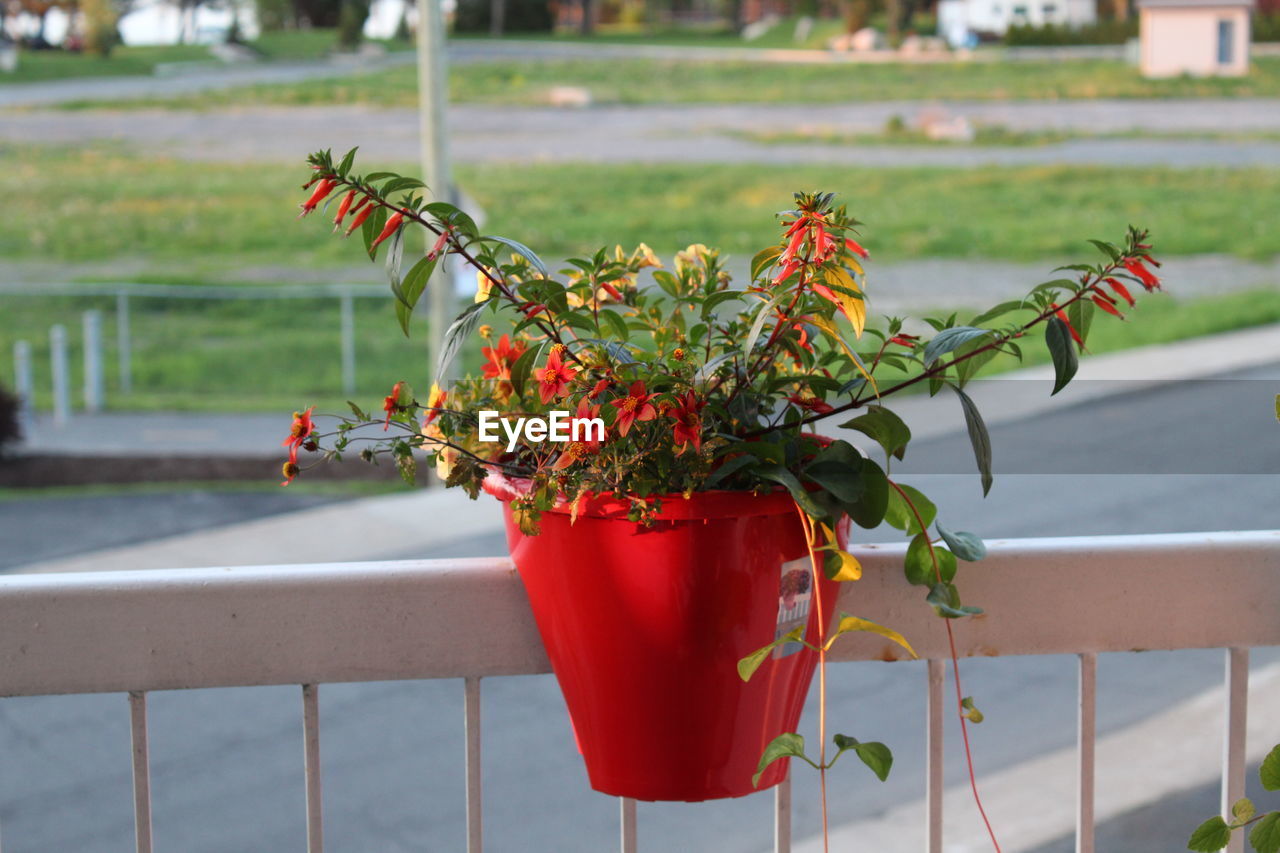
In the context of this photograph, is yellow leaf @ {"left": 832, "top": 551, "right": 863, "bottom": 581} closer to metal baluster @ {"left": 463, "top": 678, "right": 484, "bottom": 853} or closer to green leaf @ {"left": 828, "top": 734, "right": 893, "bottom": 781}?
green leaf @ {"left": 828, "top": 734, "right": 893, "bottom": 781}

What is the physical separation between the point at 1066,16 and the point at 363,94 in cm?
581

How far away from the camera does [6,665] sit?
0.63 meters

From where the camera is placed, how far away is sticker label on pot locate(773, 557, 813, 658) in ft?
1.88

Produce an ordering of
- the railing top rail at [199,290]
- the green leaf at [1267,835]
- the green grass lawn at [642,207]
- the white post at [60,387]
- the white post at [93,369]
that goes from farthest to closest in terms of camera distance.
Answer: the green grass lawn at [642,207]
the railing top rail at [199,290]
the white post at [93,369]
the white post at [60,387]
the green leaf at [1267,835]

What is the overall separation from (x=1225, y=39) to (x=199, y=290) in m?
7.89

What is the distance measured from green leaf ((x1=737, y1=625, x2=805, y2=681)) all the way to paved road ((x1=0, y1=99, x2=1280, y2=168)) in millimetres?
10543

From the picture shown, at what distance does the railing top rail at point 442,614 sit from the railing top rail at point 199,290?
8102mm

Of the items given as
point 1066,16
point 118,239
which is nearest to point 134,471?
point 118,239

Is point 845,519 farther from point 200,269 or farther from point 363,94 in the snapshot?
point 363,94

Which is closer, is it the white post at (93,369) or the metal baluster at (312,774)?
the metal baluster at (312,774)

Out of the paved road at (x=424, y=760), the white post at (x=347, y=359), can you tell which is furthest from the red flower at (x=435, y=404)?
the white post at (x=347, y=359)

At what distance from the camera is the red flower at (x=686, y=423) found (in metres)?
0.51

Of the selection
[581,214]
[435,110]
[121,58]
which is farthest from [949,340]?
[121,58]

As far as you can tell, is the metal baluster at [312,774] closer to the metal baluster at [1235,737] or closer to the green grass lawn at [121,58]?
the metal baluster at [1235,737]
